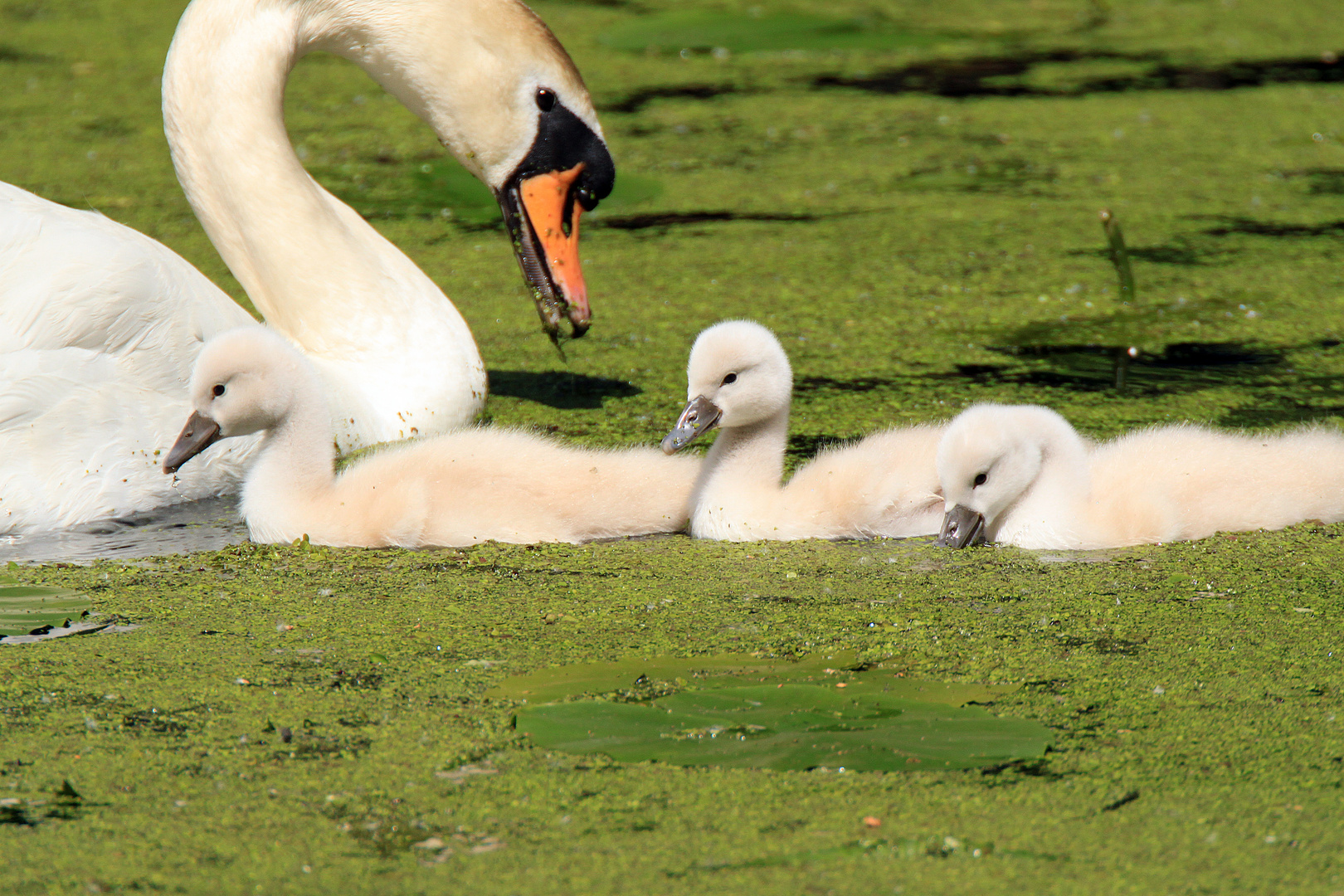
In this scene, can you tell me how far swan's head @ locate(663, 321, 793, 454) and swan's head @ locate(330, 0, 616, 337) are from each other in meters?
0.69

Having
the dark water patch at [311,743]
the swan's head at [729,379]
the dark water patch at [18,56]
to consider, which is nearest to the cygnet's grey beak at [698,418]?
the swan's head at [729,379]

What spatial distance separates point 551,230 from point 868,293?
4.37ft

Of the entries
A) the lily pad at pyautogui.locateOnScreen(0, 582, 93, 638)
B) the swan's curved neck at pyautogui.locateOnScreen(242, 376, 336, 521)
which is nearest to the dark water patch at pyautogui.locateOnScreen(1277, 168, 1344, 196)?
the swan's curved neck at pyautogui.locateOnScreen(242, 376, 336, 521)

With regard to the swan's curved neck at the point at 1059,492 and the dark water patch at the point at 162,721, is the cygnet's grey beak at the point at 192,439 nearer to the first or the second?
the dark water patch at the point at 162,721

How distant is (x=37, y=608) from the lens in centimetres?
242

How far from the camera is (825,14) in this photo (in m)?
8.33

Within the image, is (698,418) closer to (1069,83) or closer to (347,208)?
(347,208)

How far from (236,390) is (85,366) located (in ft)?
1.07

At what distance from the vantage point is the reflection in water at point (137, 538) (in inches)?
111

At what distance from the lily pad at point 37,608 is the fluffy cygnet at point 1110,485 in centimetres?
144

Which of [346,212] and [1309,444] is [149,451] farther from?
[1309,444]

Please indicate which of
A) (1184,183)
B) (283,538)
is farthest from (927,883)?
(1184,183)

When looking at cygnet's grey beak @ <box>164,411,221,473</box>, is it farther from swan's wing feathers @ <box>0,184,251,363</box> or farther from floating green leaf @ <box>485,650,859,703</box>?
floating green leaf @ <box>485,650,859,703</box>

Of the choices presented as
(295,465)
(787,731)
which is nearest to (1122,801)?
(787,731)
